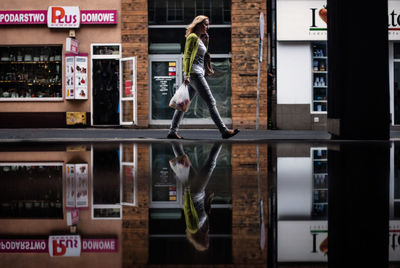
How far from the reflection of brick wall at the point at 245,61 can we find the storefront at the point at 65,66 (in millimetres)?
3233

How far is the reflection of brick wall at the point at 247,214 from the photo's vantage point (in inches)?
81.8

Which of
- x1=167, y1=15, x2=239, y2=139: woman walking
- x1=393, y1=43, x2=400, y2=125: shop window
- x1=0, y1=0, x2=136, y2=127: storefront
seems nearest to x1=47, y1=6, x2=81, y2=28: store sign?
x1=0, y1=0, x2=136, y2=127: storefront

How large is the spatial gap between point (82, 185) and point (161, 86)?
1476cm

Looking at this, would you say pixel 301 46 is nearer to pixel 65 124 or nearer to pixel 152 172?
pixel 65 124

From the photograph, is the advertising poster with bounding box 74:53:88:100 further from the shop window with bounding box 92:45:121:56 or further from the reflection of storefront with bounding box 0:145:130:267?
the reflection of storefront with bounding box 0:145:130:267

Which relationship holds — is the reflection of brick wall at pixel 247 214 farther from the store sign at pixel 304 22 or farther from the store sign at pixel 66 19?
the store sign at pixel 66 19

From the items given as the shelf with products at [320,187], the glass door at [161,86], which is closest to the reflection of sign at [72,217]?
the shelf with products at [320,187]

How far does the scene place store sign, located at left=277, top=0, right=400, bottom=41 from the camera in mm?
18250

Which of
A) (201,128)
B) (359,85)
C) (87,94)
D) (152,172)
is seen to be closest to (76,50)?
(87,94)

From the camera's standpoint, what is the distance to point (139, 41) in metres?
18.5

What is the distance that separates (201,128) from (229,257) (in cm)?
1650

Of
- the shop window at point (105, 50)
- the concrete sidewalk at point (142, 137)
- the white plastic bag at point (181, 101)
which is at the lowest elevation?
the concrete sidewalk at point (142, 137)

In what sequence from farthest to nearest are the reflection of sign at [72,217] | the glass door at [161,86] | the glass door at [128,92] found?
the glass door at [161,86] → the glass door at [128,92] → the reflection of sign at [72,217]

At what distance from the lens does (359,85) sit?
30.4 ft
